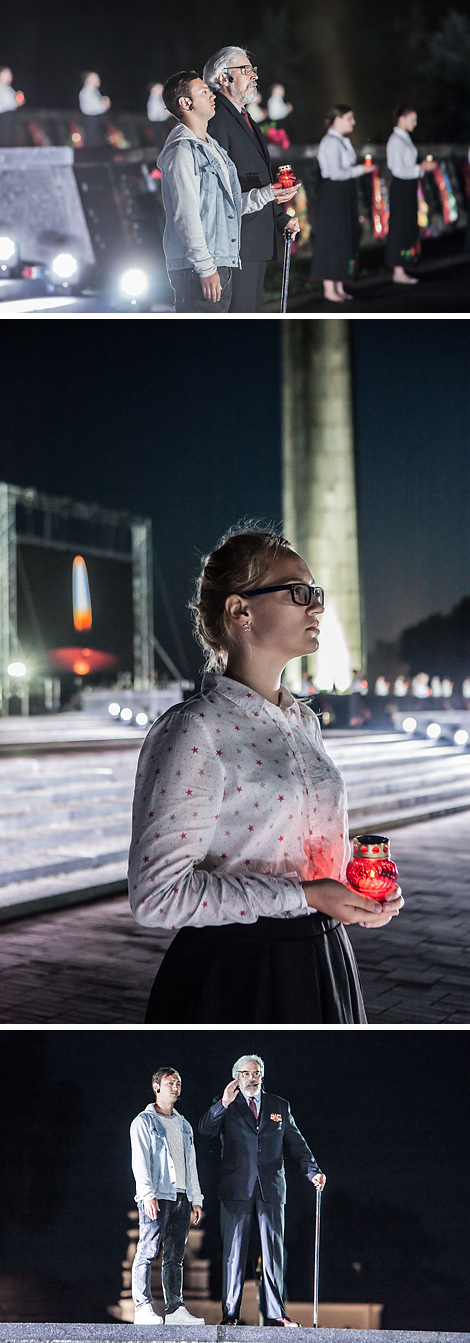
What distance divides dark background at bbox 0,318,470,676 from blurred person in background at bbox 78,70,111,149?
1.72ft

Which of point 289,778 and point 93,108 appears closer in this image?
point 289,778

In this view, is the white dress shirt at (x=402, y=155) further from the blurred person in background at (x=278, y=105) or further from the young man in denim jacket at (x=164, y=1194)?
the young man in denim jacket at (x=164, y=1194)

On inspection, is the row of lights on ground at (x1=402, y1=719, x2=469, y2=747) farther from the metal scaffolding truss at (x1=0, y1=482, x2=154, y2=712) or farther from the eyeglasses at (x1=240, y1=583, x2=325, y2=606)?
the eyeglasses at (x1=240, y1=583, x2=325, y2=606)

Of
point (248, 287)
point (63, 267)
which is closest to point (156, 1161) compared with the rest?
point (248, 287)

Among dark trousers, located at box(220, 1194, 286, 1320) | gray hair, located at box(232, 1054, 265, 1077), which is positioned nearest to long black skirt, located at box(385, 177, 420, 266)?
gray hair, located at box(232, 1054, 265, 1077)

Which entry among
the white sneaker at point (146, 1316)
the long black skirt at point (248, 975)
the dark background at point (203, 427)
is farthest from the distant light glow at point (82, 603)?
the white sneaker at point (146, 1316)

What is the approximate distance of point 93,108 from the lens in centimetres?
287

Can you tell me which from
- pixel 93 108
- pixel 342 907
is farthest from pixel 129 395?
pixel 342 907

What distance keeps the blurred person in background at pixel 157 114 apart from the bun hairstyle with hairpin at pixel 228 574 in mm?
1603

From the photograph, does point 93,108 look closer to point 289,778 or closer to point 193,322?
point 193,322

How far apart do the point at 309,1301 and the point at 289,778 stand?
1479mm

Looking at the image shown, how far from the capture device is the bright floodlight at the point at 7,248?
2.91 metres

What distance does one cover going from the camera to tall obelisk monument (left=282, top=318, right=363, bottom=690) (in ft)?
9.85

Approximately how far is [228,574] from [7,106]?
1.94 metres
